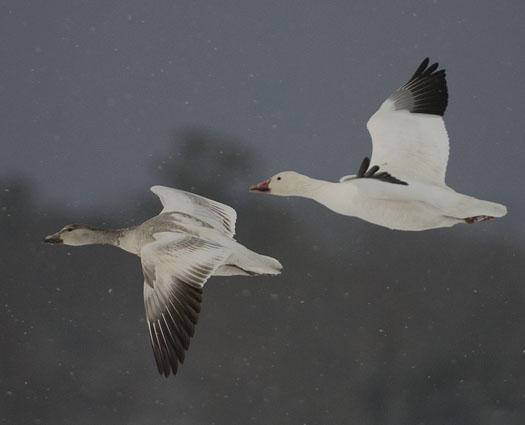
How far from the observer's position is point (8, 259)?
2339 centimetres

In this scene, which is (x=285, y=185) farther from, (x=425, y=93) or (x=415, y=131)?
(x=425, y=93)

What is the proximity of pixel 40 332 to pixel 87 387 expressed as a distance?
5.24 feet

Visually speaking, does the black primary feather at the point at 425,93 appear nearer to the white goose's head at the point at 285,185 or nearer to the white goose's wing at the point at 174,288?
the white goose's head at the point at 285,185

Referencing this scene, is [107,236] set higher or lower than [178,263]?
lower

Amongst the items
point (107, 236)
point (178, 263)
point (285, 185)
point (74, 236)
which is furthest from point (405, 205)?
point (74, 236)

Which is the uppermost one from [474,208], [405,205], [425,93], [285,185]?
[425,93]

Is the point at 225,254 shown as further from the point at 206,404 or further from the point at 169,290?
the point at 206,404

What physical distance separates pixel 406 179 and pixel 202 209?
1.08m

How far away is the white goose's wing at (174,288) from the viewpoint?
4348 mm

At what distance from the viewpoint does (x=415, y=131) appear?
581 centimetres

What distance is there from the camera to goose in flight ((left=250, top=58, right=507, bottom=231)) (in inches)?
A: 198

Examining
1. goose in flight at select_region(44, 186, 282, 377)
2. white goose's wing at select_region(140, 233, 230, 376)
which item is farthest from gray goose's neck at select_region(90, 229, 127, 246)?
white goose's wing at select_region(140, 233, 230, 376)

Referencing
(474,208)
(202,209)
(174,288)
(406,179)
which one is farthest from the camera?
(202,209)

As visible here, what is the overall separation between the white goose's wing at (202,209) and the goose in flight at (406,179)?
30 cm
